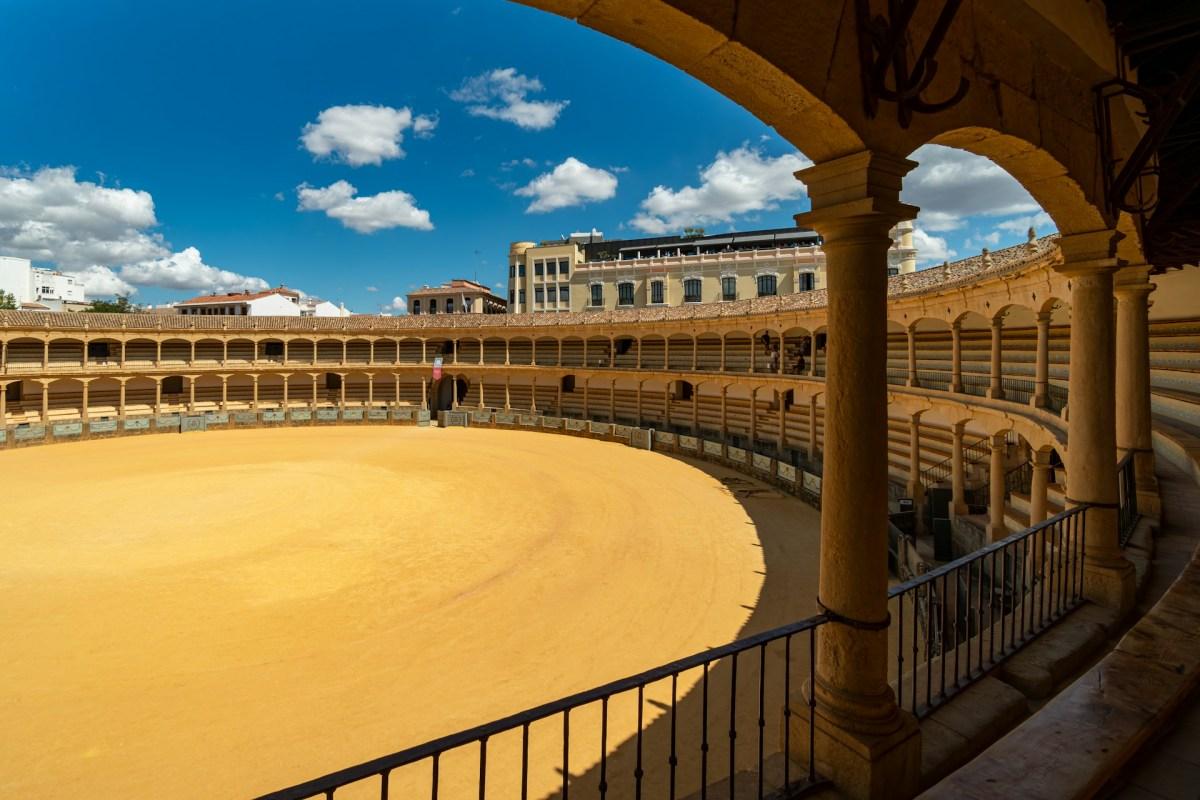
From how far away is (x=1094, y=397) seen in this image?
495cm

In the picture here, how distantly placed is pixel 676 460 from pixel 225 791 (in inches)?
752

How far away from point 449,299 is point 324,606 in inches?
1971

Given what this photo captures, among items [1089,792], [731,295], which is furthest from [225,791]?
[731,295]

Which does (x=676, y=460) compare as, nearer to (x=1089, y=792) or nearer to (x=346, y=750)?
(x=346, y=750)

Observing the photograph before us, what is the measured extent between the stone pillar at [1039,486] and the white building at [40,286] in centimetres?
8079

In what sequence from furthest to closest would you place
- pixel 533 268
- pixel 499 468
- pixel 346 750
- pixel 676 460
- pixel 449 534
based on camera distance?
pixel 533 268 → pixel 676 460 → pixel 499 468 → pixel 449 534 → pixel 346 750

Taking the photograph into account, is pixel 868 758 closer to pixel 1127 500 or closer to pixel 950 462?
pixel 1127 500

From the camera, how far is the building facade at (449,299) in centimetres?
5634

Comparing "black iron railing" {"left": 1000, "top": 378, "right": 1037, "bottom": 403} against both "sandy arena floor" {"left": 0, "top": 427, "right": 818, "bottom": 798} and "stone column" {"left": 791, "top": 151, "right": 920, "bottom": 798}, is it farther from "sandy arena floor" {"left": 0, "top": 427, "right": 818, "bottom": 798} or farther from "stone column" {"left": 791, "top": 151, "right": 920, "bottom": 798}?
"stone column" {"left": 791, "top": 151, "right": 920, "bottom": 798}

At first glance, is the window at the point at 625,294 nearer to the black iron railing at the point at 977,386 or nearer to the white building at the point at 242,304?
the black iron railing at the point at 977,386

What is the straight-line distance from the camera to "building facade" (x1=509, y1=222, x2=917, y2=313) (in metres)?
36.9

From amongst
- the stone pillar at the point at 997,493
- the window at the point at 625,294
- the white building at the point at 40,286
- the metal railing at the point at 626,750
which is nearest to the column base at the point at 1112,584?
the metal railing at the point at 626,750

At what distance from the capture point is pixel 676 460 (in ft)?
76.7

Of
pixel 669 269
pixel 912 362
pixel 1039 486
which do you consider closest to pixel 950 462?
pixel 912 362
